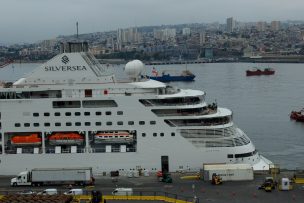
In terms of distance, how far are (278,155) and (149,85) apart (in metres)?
12.9

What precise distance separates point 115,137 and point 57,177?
10.9 feet

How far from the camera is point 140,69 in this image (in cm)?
2658

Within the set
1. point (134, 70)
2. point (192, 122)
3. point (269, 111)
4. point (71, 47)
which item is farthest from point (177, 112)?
point (269, 111)

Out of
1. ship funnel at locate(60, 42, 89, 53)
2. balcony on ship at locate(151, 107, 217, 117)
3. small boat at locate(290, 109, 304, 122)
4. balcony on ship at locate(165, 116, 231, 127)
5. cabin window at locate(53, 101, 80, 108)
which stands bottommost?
small boat at locate(290, 109, 304, 122)

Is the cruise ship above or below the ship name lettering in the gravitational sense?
below

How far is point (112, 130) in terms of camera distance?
23.6m

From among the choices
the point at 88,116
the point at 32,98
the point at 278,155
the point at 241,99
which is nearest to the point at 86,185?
the point at 88,116

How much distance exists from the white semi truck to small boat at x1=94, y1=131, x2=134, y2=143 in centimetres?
212

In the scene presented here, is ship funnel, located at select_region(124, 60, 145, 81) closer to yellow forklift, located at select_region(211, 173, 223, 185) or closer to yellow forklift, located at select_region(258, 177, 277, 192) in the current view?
yellow forklift, located at select_region(211, 173, 223, 185)

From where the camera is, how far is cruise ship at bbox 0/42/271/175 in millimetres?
23328

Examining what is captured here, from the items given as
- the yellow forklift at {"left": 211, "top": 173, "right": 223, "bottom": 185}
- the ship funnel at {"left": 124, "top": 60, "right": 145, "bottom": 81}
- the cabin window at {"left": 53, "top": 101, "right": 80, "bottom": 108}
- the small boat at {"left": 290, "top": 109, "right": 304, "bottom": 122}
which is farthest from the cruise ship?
the small boat at {"left": 290, "top": 109, "right": 304, "bottom": 122}

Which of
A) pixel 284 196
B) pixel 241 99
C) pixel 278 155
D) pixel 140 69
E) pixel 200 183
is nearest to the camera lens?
pixel 284 196

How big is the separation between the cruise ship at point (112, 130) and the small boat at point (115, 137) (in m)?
0.03

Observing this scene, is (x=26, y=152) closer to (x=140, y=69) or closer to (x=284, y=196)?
(x=140, y=69)
